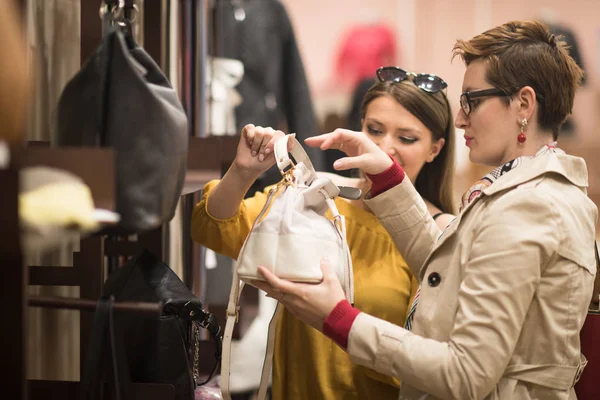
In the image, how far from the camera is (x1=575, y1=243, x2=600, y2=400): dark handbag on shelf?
146cm

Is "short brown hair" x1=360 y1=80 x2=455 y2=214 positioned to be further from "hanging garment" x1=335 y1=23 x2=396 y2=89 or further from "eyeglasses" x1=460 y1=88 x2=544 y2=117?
"hanging garment" x1=335 y1=23 x2=396 y2=89

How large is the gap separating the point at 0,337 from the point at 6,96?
30 cm

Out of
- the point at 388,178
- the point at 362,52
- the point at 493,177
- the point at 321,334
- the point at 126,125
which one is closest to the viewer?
the point at 126,125

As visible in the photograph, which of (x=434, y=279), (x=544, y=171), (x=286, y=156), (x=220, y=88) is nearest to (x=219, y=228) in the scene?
(x=286, y=156)

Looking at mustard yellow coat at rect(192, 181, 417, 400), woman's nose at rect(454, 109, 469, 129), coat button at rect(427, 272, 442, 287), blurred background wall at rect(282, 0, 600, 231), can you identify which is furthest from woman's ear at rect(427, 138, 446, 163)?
blurred background wall at rect(282, 0, 600, 231)

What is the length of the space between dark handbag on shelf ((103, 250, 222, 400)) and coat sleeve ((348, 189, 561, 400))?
0.39 meters

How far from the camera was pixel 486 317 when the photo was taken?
1227 mm

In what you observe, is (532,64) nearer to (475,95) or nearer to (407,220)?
(475,95)

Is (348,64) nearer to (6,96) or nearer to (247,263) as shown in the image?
(247,263)

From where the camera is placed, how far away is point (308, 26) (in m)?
4.23

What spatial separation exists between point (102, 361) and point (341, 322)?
0.45m

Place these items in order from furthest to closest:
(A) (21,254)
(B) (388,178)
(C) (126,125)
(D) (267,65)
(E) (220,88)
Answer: (D) (267,65)
(E) (220,88)
(B) (388,178)
(C) (126,125)
(A) (21,254)

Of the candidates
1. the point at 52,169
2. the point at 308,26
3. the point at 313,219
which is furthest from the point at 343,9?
the point at 52,169

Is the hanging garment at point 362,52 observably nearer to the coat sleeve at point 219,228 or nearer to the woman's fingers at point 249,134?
the coat sleeve at point 219,228
